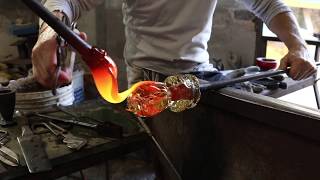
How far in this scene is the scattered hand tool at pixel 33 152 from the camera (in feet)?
3.03

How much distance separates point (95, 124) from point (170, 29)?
0.39m

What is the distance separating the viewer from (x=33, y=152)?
0.98 metres

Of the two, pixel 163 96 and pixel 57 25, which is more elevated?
pixel 57 25

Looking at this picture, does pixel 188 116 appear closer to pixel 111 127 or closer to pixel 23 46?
pixel 111 127

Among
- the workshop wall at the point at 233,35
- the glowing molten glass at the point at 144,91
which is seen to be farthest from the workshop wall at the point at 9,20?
the glowing molten glass at the point at 144,91

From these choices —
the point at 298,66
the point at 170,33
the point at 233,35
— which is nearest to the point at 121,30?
the point at 233,35

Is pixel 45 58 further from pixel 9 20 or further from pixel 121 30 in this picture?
pixel 9 20

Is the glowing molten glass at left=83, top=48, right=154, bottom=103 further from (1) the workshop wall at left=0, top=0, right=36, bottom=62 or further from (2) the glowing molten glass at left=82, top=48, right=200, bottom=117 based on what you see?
(1) the workshop wall at left=0, top=0, right=36, bottom=62

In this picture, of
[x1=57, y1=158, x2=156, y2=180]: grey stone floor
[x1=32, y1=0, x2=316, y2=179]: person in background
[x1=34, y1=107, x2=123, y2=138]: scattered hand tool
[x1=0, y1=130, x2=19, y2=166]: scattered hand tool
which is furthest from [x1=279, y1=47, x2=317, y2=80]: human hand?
[x1=57, y1=158, x2=156, y2=180]: grey stone floor

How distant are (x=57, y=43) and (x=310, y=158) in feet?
1.79

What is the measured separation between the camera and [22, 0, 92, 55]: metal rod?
0.66m

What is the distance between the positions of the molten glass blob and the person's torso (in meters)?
0.49

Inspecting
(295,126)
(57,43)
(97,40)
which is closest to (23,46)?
(97,40)

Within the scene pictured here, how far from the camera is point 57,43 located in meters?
0.79
